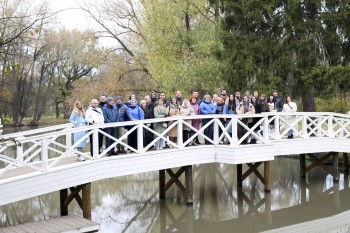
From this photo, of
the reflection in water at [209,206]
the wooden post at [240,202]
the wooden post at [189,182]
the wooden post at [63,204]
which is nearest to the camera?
the wooden post at [63,204]

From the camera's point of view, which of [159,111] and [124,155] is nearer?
[124,155]

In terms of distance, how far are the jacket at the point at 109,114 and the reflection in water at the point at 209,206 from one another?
108 inches

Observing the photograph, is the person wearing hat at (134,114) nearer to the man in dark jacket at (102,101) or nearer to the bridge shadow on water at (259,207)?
the man in dark jacket at (102,101)

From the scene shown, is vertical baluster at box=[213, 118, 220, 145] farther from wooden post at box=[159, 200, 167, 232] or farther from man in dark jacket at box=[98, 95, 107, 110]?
man in dark jacket at box=[98, 95, 107, 110]

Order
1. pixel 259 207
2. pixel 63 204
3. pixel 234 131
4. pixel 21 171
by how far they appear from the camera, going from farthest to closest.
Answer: pixel 259 207 → pixel 234 131 → pixel 63 204 → pixel 21 171

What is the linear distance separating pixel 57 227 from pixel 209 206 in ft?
18.3

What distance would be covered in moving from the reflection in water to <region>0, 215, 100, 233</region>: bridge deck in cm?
213

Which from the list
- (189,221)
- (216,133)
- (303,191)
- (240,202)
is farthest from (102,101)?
(303,191)

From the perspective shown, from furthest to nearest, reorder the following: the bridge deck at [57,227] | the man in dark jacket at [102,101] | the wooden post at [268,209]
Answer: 1. the wooden post at [268,209]
2. the man in dark jacket at [102,101]
3. the bridge deck at [57,227]

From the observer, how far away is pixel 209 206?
1352cm

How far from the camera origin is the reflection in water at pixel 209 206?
39.1 feet

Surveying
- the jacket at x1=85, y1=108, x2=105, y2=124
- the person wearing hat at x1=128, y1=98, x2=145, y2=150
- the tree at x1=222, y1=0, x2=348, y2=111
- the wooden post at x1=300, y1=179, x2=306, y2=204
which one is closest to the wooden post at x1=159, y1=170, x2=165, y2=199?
the person wearing hat at x1=128, y1=98, x2=145, y2=150

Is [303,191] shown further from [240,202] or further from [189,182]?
[189,182]

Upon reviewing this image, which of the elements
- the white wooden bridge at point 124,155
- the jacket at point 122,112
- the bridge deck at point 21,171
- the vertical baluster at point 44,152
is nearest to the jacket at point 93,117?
the white wooden bridge at point 124,155
